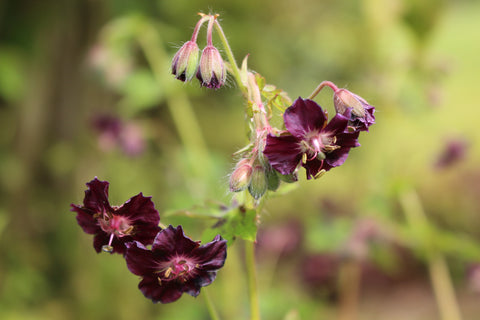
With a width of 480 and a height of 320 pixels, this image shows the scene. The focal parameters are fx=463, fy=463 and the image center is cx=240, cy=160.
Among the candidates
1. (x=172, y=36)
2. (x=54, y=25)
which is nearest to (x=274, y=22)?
(x=172, y=36)

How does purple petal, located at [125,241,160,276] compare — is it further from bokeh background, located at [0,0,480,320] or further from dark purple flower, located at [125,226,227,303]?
bokeh background, located at [0,0,480,320]

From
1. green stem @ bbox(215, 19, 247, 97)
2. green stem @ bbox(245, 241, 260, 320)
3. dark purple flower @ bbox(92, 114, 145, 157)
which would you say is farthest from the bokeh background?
green stem @ bbox(215, 19, 247, 97)

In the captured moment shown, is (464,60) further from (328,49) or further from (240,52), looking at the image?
(240,52)

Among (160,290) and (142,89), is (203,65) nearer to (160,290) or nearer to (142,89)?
(160,290)

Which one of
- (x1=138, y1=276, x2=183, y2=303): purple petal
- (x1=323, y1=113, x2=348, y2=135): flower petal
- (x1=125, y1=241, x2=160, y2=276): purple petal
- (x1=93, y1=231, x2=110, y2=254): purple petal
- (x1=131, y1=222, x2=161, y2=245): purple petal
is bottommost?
(x1=138, y1=276, x2=183, y2=303): purple petal

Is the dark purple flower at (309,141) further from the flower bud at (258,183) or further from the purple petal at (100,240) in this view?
the purple petal at (100,240)

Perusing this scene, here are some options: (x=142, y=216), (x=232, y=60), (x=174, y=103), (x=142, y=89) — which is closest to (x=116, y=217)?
(x=142, y=216)
